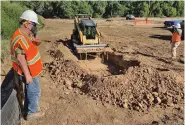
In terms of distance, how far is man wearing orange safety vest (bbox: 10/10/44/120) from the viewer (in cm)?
430

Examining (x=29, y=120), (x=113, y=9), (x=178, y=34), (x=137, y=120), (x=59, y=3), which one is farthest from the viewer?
(x=113, y=9)

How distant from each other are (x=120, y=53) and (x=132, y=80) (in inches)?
216

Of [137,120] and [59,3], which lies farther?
[59,3]

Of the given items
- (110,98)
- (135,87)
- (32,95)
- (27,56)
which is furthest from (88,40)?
(27,56)

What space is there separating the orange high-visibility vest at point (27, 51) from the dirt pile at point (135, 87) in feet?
8.70

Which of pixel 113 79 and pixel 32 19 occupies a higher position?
pixel 32 19

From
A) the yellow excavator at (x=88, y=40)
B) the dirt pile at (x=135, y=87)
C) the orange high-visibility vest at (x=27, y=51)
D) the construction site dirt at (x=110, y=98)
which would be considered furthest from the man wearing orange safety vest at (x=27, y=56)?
the yellow excavator at (x=88, y=40)

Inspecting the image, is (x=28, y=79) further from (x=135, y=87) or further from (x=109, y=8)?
(x=109, y=8)

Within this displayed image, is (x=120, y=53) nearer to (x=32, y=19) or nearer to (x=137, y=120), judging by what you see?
(x=137, y=120)

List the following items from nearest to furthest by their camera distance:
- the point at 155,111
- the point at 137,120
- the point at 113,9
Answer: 1. the point at 137,120
2. the point at 155,111
3. the point at 113,9

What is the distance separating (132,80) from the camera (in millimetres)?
7852

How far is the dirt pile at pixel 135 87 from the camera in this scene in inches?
267

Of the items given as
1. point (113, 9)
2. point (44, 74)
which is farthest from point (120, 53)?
point (113, 9)

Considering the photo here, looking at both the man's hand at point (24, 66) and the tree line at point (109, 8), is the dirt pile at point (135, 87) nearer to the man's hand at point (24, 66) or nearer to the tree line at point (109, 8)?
A: the man's hand at point (24, 66)
